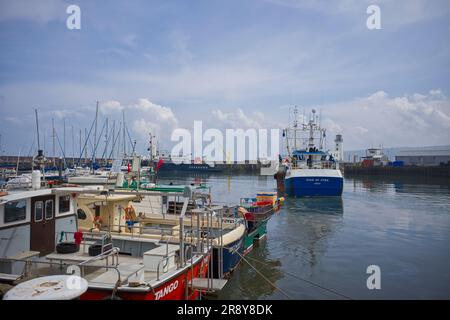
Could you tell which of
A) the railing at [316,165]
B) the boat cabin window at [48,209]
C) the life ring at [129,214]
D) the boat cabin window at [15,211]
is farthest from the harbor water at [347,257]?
the railing at [316,165]

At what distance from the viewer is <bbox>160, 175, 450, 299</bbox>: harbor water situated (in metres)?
13.8

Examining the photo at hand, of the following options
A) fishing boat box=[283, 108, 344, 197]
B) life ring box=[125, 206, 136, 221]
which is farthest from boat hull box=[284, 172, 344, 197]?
life ring box=[125, 206, 136, 221]

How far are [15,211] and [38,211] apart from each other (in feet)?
2.24

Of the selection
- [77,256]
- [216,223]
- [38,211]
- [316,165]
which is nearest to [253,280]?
[216,223]

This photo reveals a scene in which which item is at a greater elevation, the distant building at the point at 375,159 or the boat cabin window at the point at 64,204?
the distant building at the point at 375,159

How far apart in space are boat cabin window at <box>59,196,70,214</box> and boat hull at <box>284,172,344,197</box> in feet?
117

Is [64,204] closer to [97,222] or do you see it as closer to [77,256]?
[77,256]

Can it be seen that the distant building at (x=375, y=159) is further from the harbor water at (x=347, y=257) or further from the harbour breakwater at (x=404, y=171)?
the harbor water at (x=347, y=257)

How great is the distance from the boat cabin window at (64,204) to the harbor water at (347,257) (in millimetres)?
6524

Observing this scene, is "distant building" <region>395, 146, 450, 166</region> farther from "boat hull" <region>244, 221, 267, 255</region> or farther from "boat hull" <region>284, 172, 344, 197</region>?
"boat hull" <region>244, 221, 267, 255</region>

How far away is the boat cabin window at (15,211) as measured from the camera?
929cm
